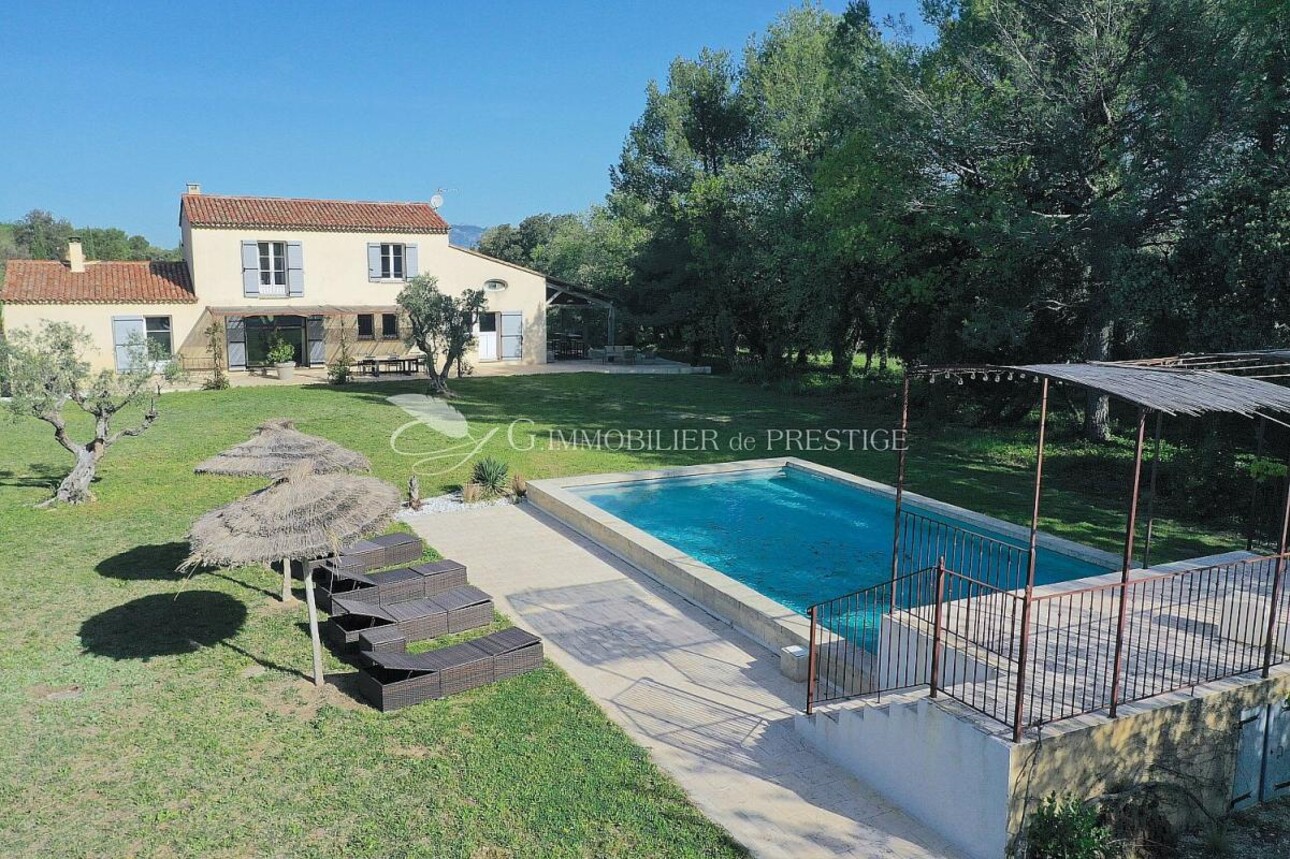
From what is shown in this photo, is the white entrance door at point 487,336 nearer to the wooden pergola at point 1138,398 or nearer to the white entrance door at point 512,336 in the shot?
the white entrance door at point 512,336

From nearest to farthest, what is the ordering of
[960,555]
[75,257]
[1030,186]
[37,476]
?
[960,555]
[37,476]
[1030,186]
[75,257]

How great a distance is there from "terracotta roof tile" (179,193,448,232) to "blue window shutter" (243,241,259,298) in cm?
77

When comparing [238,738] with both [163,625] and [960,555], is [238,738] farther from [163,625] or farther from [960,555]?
[960,555]

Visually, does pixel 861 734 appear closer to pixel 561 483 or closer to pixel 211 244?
pixel 561 483

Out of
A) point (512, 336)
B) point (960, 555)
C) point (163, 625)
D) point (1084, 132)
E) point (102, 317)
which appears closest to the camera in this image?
point (163, 625)

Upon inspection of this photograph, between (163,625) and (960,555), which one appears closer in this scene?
(163,625)

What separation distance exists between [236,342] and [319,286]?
12.1 ft

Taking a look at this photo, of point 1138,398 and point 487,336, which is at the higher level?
point 487,336

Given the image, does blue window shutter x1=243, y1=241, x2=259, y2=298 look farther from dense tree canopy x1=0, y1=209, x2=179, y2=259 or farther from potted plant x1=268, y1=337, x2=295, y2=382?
dense tree canopy x1=0, y1=209, x2=179, y2=259

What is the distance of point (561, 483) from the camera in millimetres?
17156

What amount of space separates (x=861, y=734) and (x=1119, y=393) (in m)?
3.35

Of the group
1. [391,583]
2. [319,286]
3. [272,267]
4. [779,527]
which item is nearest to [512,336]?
[319,286]

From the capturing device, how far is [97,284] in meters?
32.3

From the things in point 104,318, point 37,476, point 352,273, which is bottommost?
point 37,476
